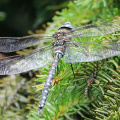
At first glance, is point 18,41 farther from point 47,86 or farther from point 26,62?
point 47,86

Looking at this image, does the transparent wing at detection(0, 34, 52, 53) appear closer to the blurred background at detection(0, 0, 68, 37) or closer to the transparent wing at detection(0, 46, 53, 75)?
the transparent wing at detection(0, 46, 53, 75)

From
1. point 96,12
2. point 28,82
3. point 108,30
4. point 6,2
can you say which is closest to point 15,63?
point 28,82

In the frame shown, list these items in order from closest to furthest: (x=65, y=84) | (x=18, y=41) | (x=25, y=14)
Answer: (x=65, y=84)
(x=18, y=41)
(x=25, y=14)

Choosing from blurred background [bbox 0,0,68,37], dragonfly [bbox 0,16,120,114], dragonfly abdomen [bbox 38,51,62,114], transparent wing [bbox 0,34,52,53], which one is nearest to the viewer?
dragonfly abdomen [bbox 38,51,62,114]

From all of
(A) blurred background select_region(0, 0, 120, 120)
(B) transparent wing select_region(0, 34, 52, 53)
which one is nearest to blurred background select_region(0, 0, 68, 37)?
(A) blurred background select_region(0, 0, 120, 120)

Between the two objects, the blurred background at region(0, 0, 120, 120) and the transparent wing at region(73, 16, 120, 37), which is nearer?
the blurred background at region(0, 0, 120, 120)

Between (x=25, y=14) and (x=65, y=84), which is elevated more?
(x=25, y=14)

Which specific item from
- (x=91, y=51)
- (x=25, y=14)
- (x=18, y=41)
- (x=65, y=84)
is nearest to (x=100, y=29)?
(x=91, y=51)

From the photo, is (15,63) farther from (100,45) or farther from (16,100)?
(100,45)
